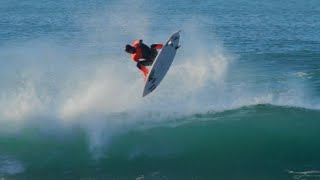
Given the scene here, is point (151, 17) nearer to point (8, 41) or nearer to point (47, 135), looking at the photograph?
point (8, 41)

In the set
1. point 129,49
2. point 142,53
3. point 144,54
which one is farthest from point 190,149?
point 129,49

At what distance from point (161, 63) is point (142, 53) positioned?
1.50m

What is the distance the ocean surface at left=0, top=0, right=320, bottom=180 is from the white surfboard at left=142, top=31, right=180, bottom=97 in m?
4.36

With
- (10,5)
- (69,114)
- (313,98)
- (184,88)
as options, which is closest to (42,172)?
(69,114)

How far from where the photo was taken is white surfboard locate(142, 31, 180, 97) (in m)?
25.7

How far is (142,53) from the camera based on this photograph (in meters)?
24.9

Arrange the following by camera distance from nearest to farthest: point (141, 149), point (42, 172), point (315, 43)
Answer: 1. point (42, 172)
2. point (141, 149)
3. point (315, 43)

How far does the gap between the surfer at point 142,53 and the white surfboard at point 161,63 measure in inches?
11.7

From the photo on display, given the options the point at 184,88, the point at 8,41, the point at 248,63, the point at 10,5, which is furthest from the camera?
the point at 10,5

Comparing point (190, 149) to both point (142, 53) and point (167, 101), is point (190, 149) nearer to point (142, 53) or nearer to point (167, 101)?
point (167, 101)

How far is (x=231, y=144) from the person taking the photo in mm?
31031

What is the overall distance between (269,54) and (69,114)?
1922 cm

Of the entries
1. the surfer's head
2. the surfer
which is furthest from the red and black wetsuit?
the surfer's head

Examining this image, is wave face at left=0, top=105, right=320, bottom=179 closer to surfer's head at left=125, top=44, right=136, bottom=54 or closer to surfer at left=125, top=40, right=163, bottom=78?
surfer at left=125, top=40, right=163, bottom=78
